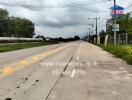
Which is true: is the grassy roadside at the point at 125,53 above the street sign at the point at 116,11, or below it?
below

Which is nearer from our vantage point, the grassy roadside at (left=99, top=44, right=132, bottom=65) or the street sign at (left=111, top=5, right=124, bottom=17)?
the grassy roadside at (left=99, top=44, right=132, bottom=65)

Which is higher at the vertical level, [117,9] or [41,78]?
[117,9]

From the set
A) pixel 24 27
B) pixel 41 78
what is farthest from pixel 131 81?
pixel 24 27

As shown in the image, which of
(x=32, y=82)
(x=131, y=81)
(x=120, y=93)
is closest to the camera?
(x=120, y=93)

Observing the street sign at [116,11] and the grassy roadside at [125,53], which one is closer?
the grassy roadside at [125,53]

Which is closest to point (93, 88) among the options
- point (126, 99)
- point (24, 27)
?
point (126, 99)

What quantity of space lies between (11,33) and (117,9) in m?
125

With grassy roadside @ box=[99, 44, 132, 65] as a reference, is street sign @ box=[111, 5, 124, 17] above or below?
above

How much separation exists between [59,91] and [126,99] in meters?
2.35

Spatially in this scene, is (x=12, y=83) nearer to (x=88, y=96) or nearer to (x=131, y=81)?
(x=88, y=96)

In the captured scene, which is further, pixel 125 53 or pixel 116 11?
pixel 116 11

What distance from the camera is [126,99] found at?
34.4 feet

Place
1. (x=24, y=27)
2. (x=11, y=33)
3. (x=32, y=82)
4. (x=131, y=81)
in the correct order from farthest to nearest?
(x=24, y=27) < (x=11, y=33) < (x=131, y=81) < (x=32, y=82)

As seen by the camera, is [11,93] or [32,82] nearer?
[11,93]
